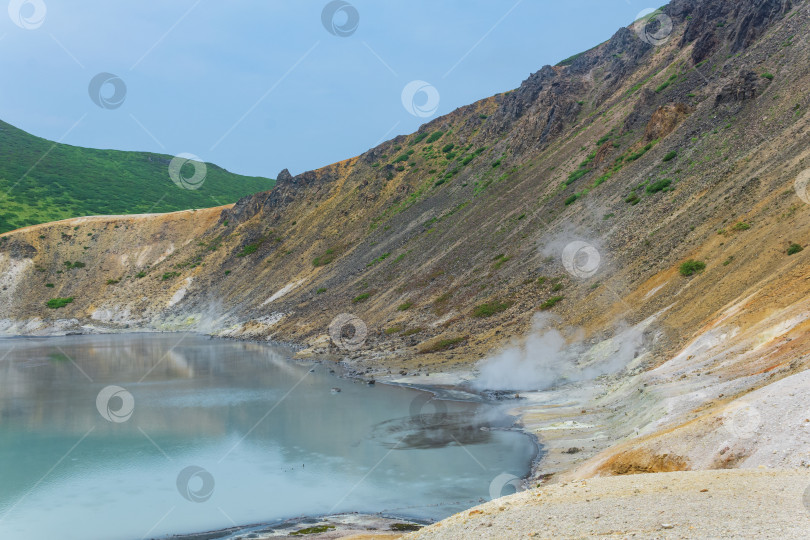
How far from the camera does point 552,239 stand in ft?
201

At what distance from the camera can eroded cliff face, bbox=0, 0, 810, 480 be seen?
33.2 meters

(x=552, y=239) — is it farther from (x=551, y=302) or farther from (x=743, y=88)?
(x=743, y=88)

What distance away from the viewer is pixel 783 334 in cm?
2486

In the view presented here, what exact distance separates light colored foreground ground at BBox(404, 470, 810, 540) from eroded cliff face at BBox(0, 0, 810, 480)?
371 cm

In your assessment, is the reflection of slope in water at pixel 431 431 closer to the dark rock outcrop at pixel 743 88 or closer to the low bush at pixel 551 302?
the low bush at pixel 551 302

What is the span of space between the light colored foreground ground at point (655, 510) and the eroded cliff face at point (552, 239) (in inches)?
146

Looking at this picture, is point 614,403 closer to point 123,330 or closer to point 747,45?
point 747,45

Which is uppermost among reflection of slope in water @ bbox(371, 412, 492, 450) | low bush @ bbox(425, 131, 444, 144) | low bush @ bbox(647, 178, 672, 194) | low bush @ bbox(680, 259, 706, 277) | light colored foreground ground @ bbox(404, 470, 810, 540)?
low bush @ bbox(425, 131, 444, 144)

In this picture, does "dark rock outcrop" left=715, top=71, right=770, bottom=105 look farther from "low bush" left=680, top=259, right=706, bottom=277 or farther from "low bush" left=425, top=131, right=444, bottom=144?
"low bush" left=425, top=131, right=444, bottom=144

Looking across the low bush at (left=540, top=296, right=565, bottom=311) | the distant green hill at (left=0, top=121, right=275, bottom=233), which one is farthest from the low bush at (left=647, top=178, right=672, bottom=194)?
the distant green hill at (left=0, top=121, right=275, bottom=233)

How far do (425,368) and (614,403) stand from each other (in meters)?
20.6

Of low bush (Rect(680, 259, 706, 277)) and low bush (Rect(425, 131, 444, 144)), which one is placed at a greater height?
low bush (Rect(425, 131, 444, 144))

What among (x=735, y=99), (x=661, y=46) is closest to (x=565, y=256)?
(x=735, y=99)

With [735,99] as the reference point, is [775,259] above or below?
below
